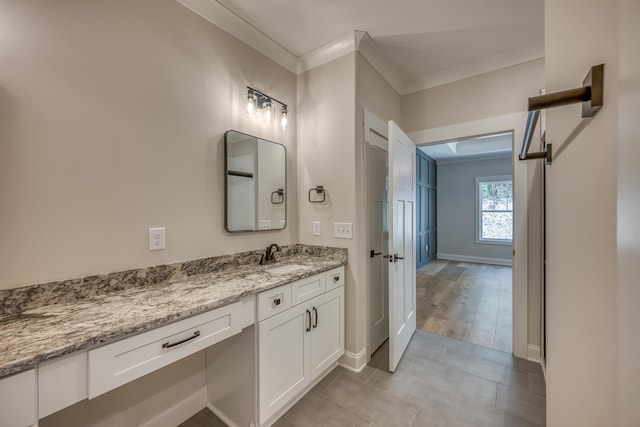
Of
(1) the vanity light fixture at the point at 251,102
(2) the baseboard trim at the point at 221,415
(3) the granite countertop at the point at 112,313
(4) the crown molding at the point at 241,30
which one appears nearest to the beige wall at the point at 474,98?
(4) the crown molding at the point at 241,30

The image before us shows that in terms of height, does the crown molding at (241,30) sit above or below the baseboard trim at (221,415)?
above

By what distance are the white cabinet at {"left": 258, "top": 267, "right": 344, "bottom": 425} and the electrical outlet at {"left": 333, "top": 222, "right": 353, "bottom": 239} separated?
40 centimetres

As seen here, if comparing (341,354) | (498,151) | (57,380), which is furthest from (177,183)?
(498,151)

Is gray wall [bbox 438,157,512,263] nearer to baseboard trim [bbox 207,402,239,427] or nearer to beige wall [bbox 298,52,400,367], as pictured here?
beige wall [bbox 298,52,400,367]

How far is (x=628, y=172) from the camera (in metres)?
0.38

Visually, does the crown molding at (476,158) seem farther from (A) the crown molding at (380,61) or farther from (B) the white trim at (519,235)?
(A) the crown molding at (380,61)

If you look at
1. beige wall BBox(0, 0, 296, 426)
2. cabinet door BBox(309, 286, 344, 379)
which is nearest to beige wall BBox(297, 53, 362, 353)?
cabinet door BBox(309, 286, 344, 379)

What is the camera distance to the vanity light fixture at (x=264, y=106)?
1975mm

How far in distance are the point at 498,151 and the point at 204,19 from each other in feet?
19.6

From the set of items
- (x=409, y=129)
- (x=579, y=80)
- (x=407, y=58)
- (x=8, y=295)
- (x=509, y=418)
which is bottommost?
(x=509, y=418)

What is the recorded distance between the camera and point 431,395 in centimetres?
181

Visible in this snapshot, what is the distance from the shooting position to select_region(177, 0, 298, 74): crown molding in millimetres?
1698

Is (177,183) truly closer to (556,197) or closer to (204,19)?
(204,19)

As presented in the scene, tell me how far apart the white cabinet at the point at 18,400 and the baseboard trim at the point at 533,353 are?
10.3ft
